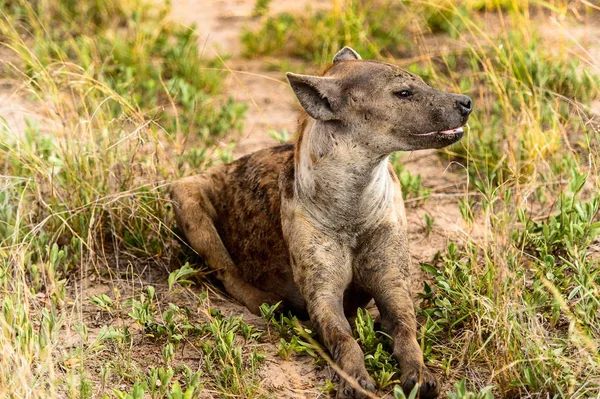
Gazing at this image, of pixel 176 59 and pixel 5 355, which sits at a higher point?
pixel 5 355

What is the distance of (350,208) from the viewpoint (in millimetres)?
4621

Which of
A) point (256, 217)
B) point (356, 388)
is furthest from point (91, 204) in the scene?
point (356, 388)

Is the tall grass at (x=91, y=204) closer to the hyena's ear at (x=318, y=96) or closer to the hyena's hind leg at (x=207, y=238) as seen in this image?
the hyena's hind leg at (x=207, y=238)

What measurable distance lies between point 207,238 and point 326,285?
1013 millimetres

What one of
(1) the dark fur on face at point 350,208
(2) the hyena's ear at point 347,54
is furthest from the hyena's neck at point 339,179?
(2) the hyena's ear at point 347,54

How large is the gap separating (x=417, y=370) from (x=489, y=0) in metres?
4.83

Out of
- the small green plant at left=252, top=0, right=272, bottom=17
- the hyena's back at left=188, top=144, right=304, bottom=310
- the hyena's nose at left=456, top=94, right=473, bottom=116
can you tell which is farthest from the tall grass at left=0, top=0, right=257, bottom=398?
the hyena's nose at left=456, top=94, right=473, bottom=116

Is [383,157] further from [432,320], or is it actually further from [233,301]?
[233,301]

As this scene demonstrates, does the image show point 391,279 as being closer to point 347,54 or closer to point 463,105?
point 463,105

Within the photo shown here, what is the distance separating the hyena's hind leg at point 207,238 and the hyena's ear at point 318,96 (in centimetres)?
115

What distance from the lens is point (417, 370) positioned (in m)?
4.09

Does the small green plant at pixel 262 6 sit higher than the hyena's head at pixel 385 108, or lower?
lower

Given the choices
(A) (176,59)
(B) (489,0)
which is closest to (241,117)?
(A) (176,59)

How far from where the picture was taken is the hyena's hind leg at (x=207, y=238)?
Result: 17.1 feet
